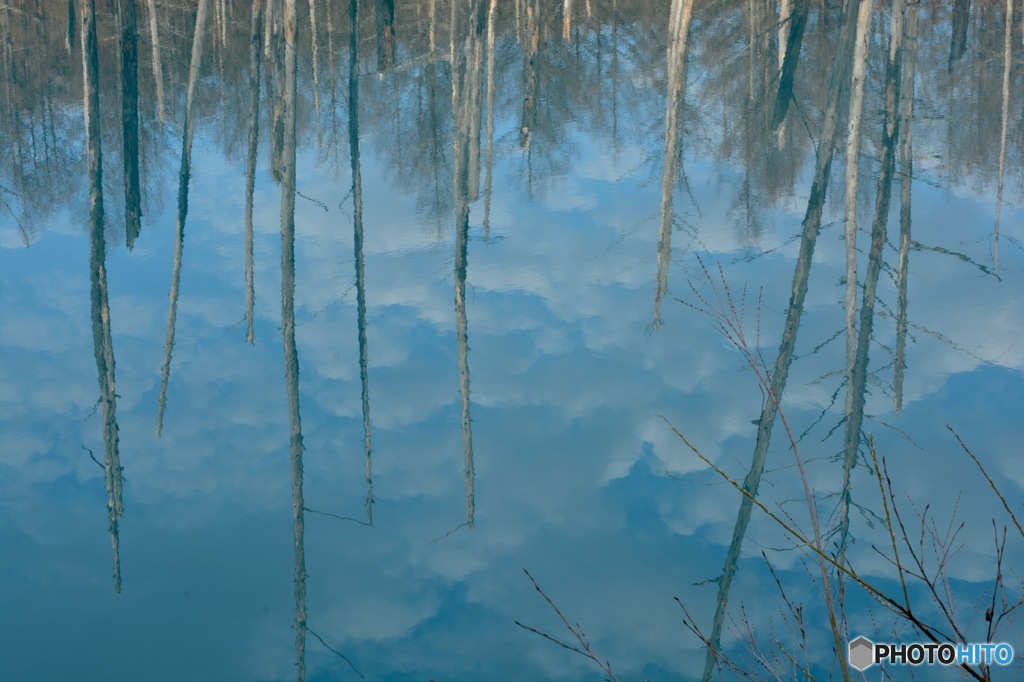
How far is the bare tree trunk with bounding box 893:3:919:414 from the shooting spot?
8.82m

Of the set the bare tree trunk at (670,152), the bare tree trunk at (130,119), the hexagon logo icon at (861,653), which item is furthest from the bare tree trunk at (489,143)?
the hexagon logo icon at (861,653)

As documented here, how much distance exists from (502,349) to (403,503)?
7.84 ft

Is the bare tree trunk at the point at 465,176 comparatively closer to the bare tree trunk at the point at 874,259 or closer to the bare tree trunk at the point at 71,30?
the bare tree trunk at the point at 874,259

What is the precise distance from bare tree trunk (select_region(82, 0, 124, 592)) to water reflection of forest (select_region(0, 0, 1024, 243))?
1.38 meters

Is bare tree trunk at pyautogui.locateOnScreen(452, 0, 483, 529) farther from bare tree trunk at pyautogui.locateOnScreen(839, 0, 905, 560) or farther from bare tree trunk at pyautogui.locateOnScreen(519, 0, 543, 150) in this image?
bare tree trunk at pyautogui.locateOnScreen(839, 0, 905, 560)

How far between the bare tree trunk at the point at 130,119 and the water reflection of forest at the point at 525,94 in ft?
0.14

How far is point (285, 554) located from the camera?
6629mm

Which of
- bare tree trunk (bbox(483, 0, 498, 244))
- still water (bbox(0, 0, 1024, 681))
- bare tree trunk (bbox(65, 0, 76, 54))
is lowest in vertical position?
still water (bbox(0, 0, 1024, 681))

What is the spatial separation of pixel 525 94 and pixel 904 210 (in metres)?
8.15

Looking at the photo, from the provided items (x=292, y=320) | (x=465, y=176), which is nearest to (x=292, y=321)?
(x=292, y=320)

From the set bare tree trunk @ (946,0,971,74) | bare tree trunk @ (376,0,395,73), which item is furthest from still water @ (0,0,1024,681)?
bare tree trunk @ (946,0,971,74)

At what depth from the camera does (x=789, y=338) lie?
27.7 ft

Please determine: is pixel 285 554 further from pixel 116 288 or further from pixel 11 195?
pixel 11 195

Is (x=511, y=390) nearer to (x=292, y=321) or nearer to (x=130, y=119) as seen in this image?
(x=292, y=321)
